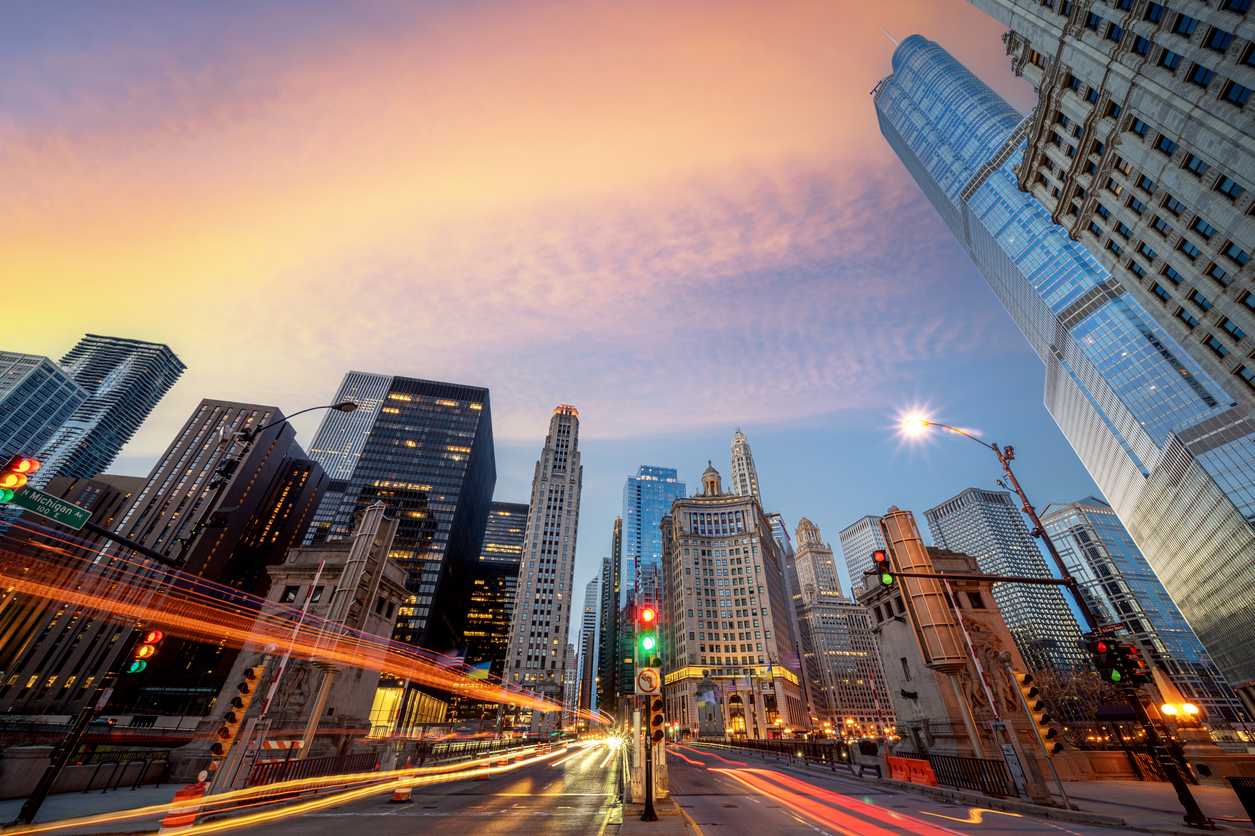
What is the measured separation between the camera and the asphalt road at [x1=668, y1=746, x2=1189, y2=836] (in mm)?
13820

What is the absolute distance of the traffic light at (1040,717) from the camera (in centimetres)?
1485

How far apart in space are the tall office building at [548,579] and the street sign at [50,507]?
114m

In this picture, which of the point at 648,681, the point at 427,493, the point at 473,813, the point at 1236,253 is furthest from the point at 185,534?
the point at 1236,253

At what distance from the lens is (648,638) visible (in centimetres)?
1477

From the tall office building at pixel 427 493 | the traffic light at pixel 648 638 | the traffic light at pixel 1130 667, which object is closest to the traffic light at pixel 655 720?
the traffic light at pixel 648 638

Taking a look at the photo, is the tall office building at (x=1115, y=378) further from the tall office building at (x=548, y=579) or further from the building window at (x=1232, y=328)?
the tall office building at (x=548, y=579)

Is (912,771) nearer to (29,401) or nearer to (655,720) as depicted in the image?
(655,720)

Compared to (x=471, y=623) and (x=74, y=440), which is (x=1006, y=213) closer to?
(x=471, y=623)

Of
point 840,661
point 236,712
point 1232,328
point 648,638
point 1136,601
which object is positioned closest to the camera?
point 648,638

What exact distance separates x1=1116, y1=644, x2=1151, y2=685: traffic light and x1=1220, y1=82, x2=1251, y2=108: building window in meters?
36.7

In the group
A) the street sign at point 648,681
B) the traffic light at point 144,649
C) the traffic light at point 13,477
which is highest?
the traffic light at point 13,477

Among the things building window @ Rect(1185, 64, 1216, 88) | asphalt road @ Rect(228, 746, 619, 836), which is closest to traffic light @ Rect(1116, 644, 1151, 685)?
asphalt road @ Rect(228, 746, 619, 836)

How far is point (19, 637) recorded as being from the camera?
263 feet

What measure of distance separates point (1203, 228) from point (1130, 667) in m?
40.1
